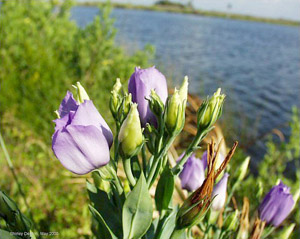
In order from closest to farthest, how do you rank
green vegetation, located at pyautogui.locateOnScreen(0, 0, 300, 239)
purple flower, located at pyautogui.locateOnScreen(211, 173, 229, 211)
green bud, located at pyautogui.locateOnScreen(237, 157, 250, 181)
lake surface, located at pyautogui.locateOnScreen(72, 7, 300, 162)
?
purple flower, located at pyautogui.locateOnScreen(211, 173, 229, 211), green bud, located at pyautogui.locateOnScreen(237, 157, 250, 181), green vegetation, located at pyautogui.locateOnScreen(0, 0, 300, 239), lake surface, located at pyautogui.locateOnScreen(72, 7, 300, 162)

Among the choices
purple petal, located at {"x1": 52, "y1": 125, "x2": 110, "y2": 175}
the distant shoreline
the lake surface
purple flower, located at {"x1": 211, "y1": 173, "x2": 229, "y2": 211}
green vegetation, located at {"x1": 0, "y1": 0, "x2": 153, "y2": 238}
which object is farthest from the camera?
the distant shoreline

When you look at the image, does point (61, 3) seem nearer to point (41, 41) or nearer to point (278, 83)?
point (41, 41)

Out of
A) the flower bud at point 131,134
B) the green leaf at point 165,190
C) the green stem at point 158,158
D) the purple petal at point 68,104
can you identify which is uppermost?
the purple petal at point 68,104

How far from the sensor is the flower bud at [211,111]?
1.53 ft

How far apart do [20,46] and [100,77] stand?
0.83 m

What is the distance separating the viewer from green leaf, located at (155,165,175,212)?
469 millimetres

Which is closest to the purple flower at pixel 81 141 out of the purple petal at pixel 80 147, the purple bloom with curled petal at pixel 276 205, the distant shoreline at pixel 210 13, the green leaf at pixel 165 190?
the purple petal at pixel 80 147

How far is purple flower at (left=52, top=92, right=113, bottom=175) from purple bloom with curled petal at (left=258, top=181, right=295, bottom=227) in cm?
33

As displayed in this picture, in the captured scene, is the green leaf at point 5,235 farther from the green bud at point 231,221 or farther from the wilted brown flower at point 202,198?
the green bud at point 231,221

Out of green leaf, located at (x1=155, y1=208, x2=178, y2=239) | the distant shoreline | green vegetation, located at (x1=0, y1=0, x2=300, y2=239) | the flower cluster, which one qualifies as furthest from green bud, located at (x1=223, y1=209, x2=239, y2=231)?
the distant shoreline

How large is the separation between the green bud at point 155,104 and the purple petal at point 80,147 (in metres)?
0.09

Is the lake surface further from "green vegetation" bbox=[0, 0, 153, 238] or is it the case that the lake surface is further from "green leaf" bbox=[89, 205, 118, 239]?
"green leaf" bbox=[89, 205, 118, 239]

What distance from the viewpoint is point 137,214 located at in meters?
0.44

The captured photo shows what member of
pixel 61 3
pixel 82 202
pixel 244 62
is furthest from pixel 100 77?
pixel 244 62
